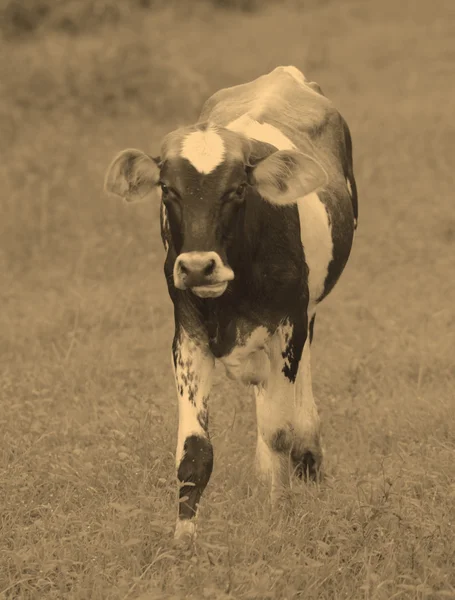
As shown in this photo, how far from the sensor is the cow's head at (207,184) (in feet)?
16.5

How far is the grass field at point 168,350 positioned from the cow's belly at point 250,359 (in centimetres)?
47

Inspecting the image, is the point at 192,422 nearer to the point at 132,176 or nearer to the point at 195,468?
the point at 195,468

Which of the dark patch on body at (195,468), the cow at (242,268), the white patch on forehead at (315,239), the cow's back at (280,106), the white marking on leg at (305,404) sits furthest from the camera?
the cow's back at (280,106)

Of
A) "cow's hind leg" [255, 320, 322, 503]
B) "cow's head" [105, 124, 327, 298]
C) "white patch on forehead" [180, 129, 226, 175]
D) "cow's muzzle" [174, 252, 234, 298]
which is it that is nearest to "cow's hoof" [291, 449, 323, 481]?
"cow's hind leg" [255, 320, 322, 503]

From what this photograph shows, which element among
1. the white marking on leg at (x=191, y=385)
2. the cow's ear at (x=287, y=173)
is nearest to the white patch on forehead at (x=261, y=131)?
the cow's ear at (x=287, y=173)

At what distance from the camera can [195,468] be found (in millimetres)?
5359

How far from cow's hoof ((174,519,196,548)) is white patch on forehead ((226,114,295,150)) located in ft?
6.18

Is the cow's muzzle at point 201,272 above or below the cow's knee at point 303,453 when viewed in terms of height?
above

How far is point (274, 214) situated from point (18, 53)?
974 centimetres

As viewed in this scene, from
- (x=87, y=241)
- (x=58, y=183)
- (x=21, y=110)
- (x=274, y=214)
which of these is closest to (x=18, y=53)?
(x=21, y=110)

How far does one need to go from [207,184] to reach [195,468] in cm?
115

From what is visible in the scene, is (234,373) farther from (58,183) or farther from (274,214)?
(58,183)

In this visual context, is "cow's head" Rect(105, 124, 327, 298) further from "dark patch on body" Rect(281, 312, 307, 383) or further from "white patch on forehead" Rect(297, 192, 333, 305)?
"dark patch on body" Rect(281, 312, 307, 383)

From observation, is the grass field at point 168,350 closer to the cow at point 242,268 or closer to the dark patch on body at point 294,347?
the cow at point 242,268
